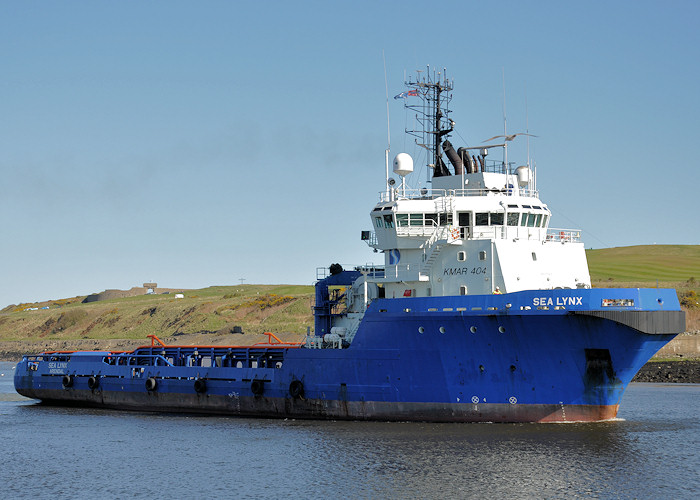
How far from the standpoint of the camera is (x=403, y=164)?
32625 mm

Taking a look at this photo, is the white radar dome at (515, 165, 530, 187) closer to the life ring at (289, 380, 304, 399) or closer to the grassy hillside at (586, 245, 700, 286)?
the life ring at (289, 380, 304, 399)

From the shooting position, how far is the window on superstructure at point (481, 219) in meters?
30.7

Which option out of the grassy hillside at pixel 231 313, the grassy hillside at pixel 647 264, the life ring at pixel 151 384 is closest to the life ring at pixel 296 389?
the life ring at pixel 151 384

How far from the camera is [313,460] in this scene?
24.7m

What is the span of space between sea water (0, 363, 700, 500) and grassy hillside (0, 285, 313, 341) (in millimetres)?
41082

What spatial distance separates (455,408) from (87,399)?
64.2 ft

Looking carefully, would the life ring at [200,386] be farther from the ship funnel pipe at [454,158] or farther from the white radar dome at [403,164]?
the ship funnel pipe at [454,158]

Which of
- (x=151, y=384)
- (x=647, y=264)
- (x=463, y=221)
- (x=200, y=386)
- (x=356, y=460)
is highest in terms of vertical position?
(x=647, y=264)

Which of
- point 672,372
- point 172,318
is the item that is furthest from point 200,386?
point 172,318

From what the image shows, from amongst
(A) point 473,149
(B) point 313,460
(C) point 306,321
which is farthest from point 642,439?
(C) point 306,321

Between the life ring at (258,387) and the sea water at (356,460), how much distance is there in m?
1.13

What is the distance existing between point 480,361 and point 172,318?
2777 inches

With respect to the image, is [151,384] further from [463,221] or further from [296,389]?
[463,221]

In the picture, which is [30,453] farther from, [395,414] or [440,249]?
[440,249]
